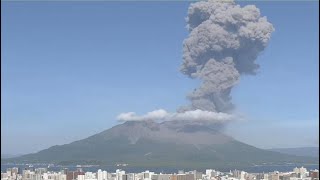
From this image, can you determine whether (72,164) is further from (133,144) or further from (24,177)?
(24,177)

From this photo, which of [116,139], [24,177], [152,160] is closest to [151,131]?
[116,139]

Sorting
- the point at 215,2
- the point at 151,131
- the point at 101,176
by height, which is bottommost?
the point at 101,176

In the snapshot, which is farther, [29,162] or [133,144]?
[133,144]

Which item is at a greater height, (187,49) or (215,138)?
(187,49)

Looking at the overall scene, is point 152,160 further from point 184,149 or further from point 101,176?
point 101,176

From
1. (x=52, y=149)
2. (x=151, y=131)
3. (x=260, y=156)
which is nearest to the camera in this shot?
(x=260, y=156)

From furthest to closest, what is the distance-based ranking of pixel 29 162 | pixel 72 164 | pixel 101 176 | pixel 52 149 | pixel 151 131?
pixel 151 131 < pixel 52 149 < pixel 29 162 < pixel 72 164 < pixel 101 176
